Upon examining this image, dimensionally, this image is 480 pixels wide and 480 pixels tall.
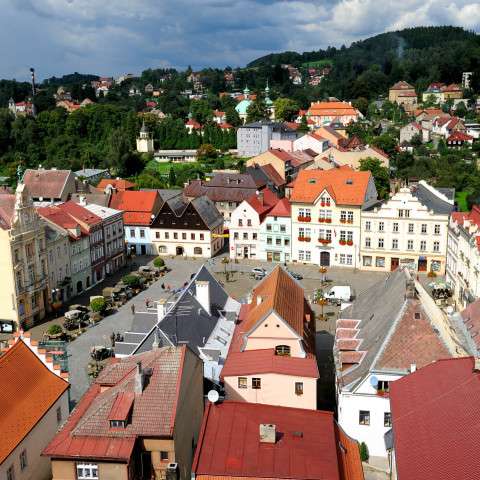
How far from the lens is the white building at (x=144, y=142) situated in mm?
150900

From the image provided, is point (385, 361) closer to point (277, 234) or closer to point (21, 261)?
point (21, 261)

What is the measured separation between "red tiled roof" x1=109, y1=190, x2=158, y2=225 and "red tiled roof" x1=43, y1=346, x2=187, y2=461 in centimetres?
5150

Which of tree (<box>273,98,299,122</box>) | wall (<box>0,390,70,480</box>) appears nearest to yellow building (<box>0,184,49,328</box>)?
wall (<box>0,390,70,480</box>)

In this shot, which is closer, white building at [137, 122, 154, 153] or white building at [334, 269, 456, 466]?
white building at [334, 269, 456, 466]

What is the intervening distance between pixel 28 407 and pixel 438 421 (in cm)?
1829

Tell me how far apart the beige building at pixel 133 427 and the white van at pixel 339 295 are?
31.6 metres

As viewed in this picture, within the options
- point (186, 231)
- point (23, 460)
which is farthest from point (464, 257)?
point (23, 460)

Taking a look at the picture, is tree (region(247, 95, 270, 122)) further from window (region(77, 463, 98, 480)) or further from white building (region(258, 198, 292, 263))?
window (region(77, 463, 98, 480))

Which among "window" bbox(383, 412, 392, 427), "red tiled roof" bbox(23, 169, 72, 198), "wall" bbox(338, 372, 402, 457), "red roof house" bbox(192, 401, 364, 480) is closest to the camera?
"red roof house" bbox(192, 401, 364, 480)

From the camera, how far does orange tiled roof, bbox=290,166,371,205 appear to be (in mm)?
67731

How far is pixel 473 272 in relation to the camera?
5006cm

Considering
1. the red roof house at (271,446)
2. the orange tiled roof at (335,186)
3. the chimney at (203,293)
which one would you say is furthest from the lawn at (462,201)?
the red roof house at (271,446)

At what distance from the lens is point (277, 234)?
7162 centimetres

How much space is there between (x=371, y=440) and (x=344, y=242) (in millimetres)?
38292
